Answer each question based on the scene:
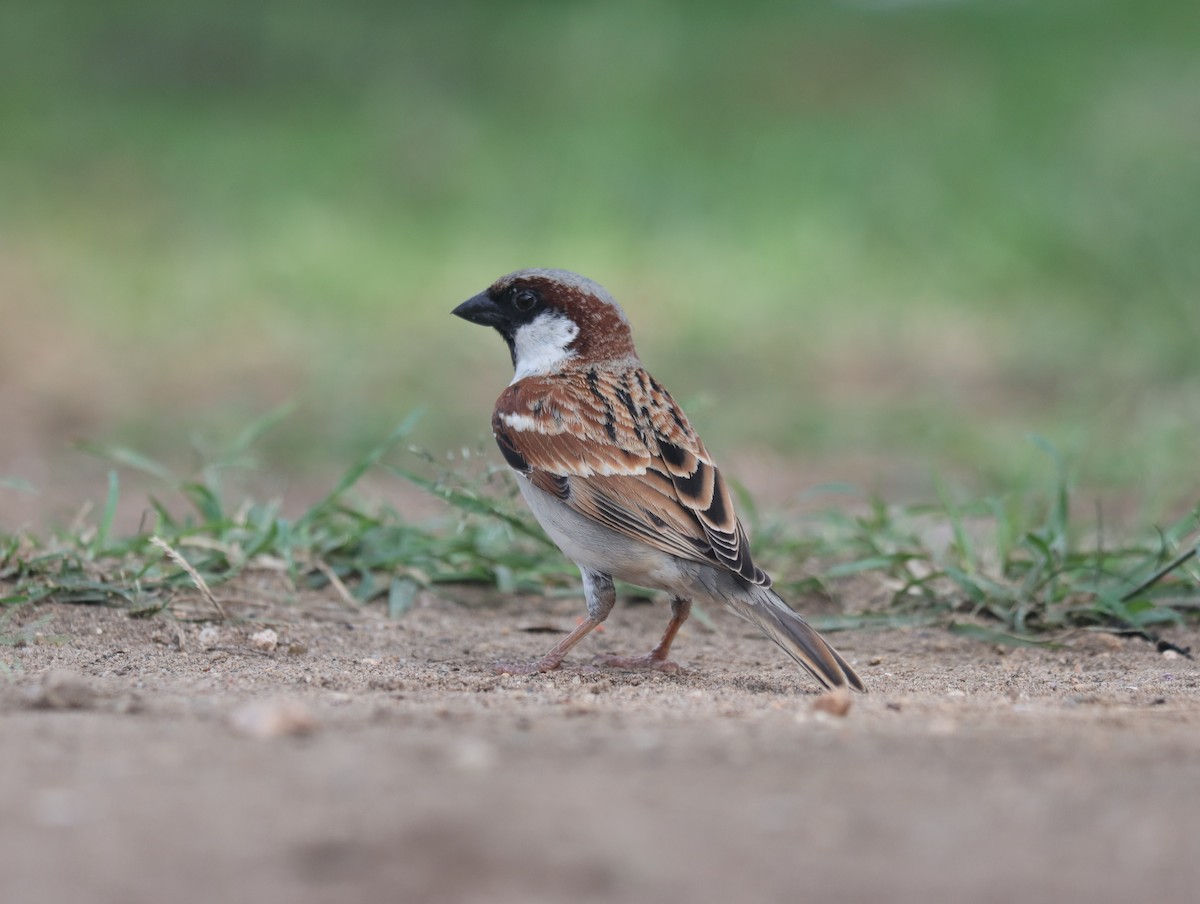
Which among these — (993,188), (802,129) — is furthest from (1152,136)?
(802,129)

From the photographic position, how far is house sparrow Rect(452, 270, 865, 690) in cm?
436

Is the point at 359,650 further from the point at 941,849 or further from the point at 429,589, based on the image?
the point at 941,849

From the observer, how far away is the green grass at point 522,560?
4785 mm

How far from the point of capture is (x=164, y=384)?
365 inches

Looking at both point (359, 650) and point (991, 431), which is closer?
point (359, 650)

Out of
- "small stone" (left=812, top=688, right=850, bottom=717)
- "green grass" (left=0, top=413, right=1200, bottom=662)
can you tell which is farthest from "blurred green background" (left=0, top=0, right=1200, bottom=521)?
"small stone" (left=812, top=688, right=850, bottom=717)

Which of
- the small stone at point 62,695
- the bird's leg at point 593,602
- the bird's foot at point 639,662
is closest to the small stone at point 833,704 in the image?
the bird's foot at point 639,662

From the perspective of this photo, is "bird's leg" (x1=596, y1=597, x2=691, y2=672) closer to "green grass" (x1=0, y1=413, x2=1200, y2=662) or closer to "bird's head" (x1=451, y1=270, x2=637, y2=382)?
"green grass" (x1=0, y1=413, x2=1200, y2=662)

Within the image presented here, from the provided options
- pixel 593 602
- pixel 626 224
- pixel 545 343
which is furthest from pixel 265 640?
pixel 626 224

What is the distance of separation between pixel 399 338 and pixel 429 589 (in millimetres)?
5112

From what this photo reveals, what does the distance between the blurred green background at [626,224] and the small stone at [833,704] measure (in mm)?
3399

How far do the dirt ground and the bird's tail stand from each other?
95mm

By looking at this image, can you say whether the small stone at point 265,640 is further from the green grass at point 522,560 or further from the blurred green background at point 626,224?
the blurred green background at point 626,224

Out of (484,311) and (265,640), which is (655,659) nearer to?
(265,640)
